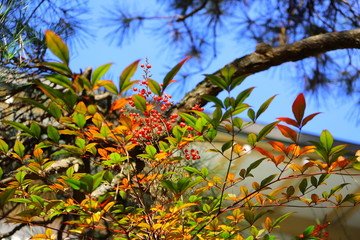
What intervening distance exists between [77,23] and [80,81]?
1.32 meters

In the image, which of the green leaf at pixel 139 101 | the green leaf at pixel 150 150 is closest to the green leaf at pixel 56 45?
the green leaf at pixel 139 101

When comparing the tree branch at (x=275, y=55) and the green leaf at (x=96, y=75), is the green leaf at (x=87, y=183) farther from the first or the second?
the tree branch at (x=275, y=55)

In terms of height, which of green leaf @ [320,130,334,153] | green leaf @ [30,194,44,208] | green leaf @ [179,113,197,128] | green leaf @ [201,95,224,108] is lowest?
green leaf @ [30,194,44,208]

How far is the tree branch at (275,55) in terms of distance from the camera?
1460 millimetres

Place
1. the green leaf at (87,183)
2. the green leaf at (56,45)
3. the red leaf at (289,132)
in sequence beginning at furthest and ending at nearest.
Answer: the red leaf at (289,132) → the green leaf at (87,183) → the green leaf at (56,45)

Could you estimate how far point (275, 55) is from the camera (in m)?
1.54

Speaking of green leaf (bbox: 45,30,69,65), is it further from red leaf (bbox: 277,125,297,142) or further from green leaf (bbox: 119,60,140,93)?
red leaf (bbox: 277,125,297,142)

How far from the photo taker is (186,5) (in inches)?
99.0

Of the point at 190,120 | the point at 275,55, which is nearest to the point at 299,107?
the point at 190,120

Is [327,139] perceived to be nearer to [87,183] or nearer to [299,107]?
[299,107]

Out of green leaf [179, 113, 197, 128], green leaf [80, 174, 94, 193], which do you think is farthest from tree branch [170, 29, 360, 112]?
green leaf [80, 174, 94, 193]

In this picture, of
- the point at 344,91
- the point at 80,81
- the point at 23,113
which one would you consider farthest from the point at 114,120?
the point at 344,91

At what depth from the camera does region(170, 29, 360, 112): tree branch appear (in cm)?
146

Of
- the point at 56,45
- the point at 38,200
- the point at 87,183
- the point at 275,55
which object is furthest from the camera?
the point at 275,55
